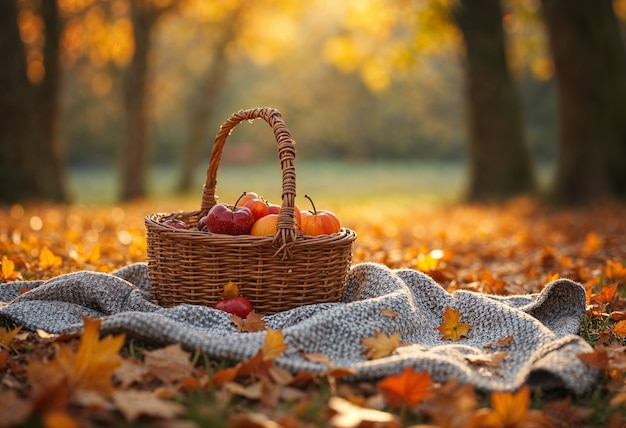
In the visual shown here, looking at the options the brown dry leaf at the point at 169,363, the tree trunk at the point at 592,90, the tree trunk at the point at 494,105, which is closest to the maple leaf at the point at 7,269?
the brown dry leaf at the point at 169,363

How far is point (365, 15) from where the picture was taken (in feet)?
47.7

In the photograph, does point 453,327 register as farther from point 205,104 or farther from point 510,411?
point 205,104

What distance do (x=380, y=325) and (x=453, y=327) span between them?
0.43 m

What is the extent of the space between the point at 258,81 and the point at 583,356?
37.2 meters

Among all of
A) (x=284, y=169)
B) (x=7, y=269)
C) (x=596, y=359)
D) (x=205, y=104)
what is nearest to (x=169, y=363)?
(x=284, y=169)

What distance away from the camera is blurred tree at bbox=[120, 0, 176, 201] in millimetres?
14570

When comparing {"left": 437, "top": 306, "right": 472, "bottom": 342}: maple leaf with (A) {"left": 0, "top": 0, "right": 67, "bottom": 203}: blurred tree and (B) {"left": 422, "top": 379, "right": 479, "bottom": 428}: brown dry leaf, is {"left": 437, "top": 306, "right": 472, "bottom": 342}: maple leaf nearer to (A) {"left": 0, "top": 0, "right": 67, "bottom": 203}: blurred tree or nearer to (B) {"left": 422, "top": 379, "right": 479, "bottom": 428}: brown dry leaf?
(B) {"left": 422, "top": 379, "right": 479, "bottom": 428}: brown dry leaf

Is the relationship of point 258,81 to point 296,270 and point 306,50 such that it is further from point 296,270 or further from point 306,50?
point 296,270

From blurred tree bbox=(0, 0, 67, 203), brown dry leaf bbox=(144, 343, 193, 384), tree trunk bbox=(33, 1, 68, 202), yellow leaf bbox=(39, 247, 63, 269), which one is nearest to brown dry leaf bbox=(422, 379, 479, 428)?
brown dry leaf bbox=(144, 343, 193, 384)

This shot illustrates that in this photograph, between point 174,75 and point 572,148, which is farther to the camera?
point 174,75

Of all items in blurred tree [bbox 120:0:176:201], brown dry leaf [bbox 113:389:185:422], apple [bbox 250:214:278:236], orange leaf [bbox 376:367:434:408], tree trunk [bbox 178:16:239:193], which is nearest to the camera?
brown dry leaf [bbox 113:389:185:422]

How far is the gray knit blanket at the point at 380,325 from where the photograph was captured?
2.27 metres

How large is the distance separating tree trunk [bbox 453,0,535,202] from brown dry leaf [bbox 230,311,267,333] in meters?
9.36

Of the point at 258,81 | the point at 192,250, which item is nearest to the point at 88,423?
the point at 192,250
